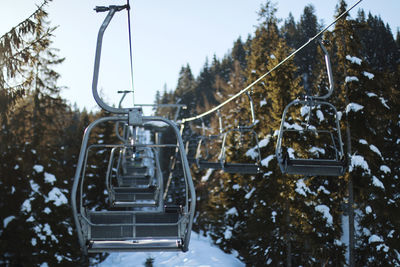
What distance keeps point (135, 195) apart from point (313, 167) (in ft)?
22.8

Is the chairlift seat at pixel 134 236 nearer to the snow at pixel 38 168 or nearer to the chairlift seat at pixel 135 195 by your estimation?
the chairlift seat at pixel 135 195

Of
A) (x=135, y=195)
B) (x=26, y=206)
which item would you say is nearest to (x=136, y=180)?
(x=135, y=195)

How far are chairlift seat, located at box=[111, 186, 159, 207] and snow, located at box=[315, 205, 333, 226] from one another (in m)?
11.6

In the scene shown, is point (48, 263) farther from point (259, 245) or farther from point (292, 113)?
point (292, 113)

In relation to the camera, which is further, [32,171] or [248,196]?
[248,196]

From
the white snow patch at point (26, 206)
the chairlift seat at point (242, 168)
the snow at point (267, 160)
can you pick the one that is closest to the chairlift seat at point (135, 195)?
the chairlift seat at point (242, 168)

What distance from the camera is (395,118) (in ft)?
66.1

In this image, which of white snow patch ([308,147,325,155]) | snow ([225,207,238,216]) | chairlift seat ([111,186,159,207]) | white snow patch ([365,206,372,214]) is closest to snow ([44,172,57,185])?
chairlift seat ([111,186,159,207])

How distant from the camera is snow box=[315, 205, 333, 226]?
69.8ft

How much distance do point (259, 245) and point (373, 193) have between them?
6.89 meters

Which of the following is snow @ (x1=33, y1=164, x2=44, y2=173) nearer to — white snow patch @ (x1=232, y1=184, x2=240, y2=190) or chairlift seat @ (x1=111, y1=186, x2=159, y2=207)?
chairlift seat @ (x1=111, y1=186, x2=159, y2=207)

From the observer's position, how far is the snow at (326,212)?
838 inches

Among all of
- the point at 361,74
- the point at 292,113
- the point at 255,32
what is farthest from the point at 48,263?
the point at 255,32

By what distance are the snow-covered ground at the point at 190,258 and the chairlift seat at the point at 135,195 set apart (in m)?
16.0
